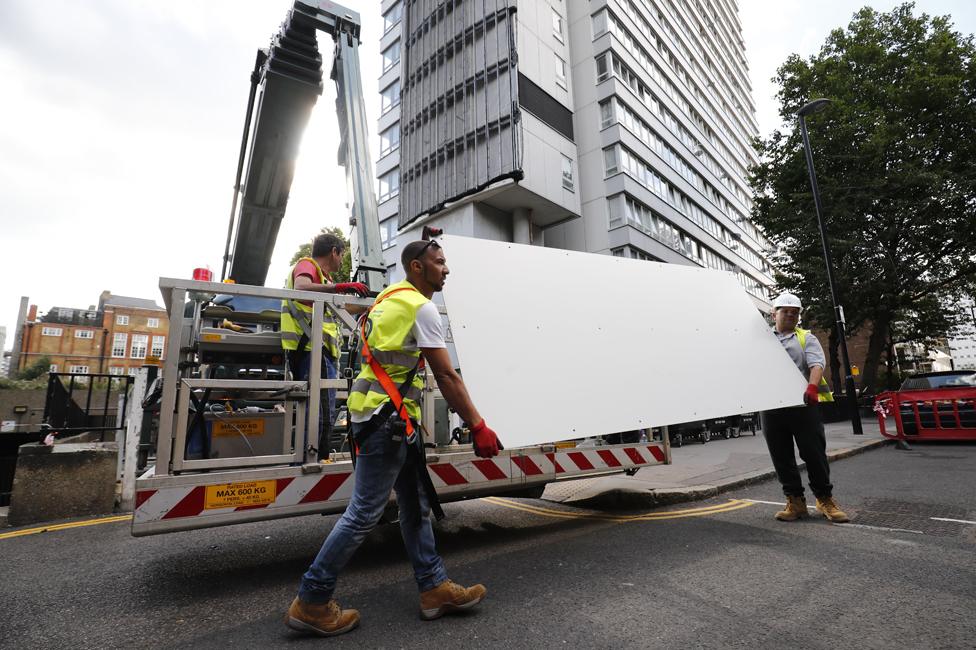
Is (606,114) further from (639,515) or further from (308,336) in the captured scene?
(308,336)

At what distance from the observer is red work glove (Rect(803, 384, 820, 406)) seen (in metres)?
4.18

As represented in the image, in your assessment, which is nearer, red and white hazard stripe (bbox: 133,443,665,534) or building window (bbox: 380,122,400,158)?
red and white hazard stripe (bbox: 133,443,665,534)

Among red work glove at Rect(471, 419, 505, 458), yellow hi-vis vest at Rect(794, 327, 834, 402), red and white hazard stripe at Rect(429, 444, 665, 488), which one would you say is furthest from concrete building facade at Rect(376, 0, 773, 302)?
red work glove at Rect(471, 419, 505, 458)

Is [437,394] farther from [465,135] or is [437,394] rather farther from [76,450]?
[465,135]

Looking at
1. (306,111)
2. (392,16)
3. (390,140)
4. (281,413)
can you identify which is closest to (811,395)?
(281,413)

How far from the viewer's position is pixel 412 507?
2.42 metres

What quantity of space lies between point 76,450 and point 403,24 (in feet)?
93.8

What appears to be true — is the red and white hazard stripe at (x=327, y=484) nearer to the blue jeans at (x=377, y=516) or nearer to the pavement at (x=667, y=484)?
the blue jeans at (x=377, y=516)

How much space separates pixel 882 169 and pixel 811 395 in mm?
18638

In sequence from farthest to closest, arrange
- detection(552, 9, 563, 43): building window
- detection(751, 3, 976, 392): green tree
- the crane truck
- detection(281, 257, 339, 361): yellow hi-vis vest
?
detection(552, 9, 563, 43): building window < detection(751, 3, 976, 392): green tree < detection(281, 257, 339, 361): yellow hi-vis vest < the crane truck

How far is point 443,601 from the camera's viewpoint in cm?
235

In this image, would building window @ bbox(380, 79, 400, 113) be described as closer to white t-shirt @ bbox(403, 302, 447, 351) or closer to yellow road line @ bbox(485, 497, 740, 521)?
yellow road line @ bbox(485, 497, 740, 521)

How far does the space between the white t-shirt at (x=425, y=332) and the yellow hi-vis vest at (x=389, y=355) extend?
21 mm

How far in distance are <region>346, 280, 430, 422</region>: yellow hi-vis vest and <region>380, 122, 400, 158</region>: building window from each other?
2991 centimetres
